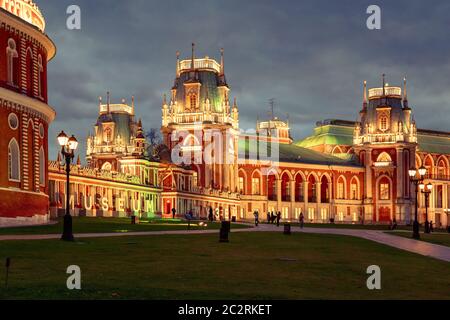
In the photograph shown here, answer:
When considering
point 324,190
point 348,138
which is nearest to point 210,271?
Answer: point 324,190

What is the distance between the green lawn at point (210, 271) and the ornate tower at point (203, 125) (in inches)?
3321

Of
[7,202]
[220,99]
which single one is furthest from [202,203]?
[7,202]

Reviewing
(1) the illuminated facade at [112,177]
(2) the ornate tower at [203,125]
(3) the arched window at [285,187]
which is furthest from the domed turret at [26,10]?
(3) the arched window at [285,187]

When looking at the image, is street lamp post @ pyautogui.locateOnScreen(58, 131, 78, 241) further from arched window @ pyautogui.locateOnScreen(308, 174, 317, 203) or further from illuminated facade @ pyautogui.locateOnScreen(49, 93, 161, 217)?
arched window @ pyautogui.locateOnScreen(308, 174, 317, 203)

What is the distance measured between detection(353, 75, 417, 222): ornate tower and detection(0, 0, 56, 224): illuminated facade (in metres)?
96.0

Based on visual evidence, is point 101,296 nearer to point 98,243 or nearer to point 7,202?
point 98,243

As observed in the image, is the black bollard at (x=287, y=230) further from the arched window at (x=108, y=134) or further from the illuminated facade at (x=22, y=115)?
the arched window at (x=108, y=134)

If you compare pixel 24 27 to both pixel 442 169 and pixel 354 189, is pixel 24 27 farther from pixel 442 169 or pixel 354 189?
pixel 442 169

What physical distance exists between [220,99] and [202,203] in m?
19.3

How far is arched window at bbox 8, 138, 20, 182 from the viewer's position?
151 feet

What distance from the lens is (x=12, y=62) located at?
4694 cm

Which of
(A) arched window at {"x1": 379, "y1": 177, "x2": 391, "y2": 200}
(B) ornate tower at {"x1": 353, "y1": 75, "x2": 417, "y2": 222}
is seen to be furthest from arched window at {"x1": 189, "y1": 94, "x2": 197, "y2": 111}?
(A) arched window at {"x1": 379, "y1": 177, "x2": 391, "y2": 200}

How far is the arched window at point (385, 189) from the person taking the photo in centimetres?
13925

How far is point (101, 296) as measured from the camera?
14.4 m
